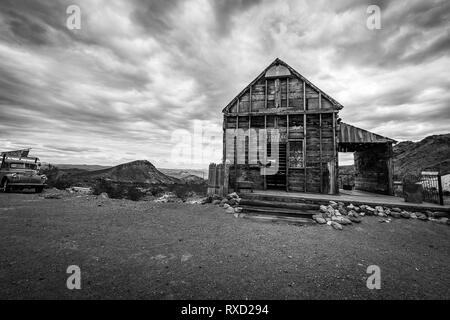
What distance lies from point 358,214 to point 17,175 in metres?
20.5

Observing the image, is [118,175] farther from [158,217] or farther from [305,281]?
[305,281]

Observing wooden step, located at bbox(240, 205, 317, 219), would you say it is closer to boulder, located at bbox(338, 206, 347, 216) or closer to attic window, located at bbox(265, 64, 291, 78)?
boulder, located at bbox(338, 206, 347, 216)

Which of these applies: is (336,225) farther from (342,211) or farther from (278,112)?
(278,112)

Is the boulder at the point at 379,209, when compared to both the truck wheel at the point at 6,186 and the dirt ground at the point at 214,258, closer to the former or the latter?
the dirt ground at the point at 214,258

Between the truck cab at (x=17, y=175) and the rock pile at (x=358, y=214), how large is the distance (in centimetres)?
1838

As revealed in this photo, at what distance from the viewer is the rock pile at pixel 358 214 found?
6523mm

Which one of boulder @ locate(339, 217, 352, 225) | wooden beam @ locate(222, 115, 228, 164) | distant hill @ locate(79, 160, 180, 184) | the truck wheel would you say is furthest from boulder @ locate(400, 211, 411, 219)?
the truck wheel

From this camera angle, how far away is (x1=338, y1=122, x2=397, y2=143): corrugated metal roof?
442 inches

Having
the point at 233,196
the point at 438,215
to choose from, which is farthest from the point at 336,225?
the point at 438,215

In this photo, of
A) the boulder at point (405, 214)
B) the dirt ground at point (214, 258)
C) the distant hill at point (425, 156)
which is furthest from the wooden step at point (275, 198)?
the distant hill at point (425, 156)

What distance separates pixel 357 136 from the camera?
11656 mm

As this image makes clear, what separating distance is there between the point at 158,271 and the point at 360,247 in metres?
4.75

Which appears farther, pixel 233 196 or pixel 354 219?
pixel 233 196
